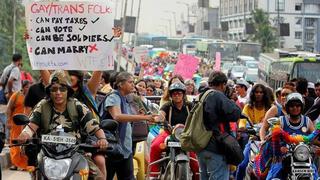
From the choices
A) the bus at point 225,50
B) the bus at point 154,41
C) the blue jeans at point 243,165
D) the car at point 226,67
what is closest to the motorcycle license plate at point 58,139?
the blue jeans at point 243,165

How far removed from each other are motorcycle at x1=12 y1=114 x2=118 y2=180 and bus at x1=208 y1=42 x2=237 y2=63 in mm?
58731

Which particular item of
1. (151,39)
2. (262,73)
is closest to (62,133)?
(262,73)

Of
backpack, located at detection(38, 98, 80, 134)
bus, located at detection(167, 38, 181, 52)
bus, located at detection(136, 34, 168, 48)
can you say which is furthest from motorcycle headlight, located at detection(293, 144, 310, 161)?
bus, located at detection(136, 34, 168, 48)

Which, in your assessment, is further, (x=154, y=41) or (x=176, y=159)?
(x=154, y=41)

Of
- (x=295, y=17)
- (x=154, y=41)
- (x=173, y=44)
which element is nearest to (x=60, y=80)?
(x=173, y=44)

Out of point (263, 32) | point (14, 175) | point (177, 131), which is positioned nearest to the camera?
point (177, 131)

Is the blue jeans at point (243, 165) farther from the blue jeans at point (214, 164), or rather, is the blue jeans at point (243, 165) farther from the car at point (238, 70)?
the car at point (238, 70)

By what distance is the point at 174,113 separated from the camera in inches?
443

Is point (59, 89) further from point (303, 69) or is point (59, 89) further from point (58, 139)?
point (303, 69)

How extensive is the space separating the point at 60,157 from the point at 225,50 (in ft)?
206

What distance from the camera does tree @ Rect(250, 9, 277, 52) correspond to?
103 meters

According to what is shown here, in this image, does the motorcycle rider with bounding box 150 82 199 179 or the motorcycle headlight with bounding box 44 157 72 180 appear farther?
the motorcycle rider with bounding box 150 82 199 179

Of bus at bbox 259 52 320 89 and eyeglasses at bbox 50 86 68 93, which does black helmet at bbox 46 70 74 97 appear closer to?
eyeglasses at bbox 50 86 68 93

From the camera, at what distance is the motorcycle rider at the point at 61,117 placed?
7.84 m
